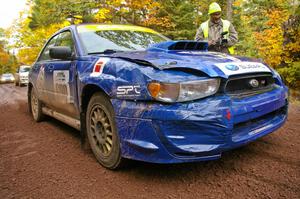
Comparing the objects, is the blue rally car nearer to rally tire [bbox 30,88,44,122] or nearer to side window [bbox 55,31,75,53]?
side window [bbox 55,31,75,53]

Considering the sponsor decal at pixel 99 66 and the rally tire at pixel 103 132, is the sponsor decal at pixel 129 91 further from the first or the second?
the sponsor decal at pixel 99 66

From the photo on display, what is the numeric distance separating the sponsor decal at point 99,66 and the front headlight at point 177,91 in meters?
0.76

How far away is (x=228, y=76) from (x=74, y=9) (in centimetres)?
1348

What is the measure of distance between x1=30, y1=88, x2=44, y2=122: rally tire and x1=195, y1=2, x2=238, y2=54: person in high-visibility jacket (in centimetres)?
332

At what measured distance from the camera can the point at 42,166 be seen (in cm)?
312

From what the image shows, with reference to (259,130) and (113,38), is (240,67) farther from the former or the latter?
(113,38)

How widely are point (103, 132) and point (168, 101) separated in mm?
1017

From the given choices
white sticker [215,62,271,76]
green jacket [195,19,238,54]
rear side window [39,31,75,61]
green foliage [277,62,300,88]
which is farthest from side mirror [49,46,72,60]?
green foliage [277,62,300,88]

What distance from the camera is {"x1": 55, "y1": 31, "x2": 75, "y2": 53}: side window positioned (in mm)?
3828

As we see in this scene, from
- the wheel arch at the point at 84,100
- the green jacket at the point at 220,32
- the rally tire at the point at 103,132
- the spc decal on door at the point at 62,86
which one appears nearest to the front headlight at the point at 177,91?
the rally tire at the point at 103,132

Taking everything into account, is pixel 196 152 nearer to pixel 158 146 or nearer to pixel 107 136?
pixel 158 146

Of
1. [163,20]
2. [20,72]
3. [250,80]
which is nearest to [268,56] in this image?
[163,20]

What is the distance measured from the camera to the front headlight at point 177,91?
231 cm

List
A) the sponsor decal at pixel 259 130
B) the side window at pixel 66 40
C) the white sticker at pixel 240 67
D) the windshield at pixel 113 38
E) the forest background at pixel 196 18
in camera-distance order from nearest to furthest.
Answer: the white sticker at pixel 240 67 < the sponsor decal at pixel 259 130 < the windshield at pixel 113 38 < the side window at pixel 66 40 < the forest background at pixel 196 18
